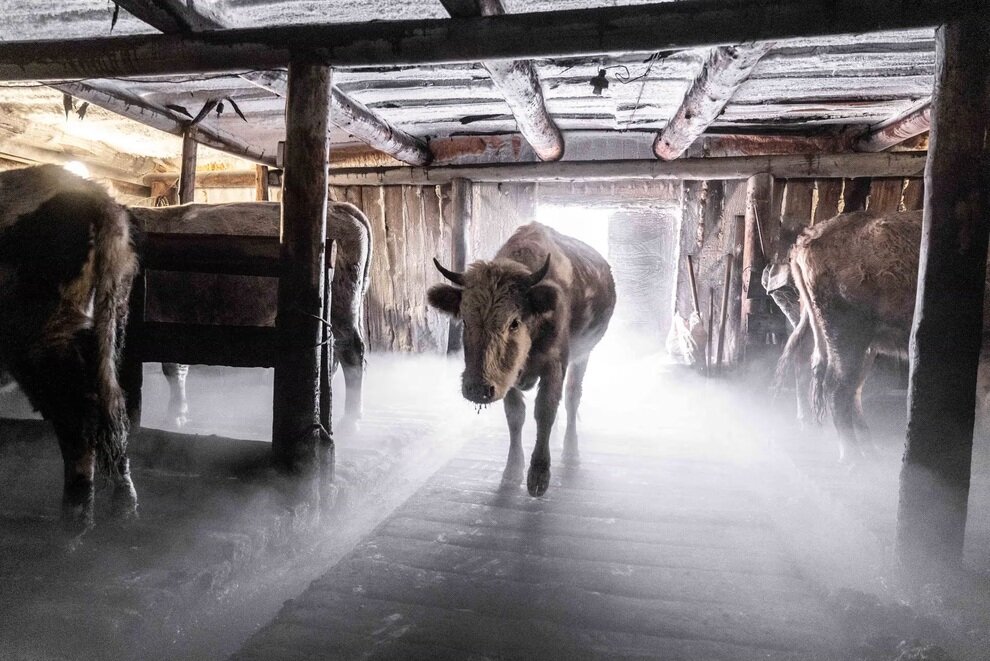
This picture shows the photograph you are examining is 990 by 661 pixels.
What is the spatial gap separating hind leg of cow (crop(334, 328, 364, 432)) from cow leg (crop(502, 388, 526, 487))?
1797mm

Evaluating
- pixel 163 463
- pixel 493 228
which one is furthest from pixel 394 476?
pixel 493 228

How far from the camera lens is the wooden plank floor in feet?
7.97

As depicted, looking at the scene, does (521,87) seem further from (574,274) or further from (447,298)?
(447,298)

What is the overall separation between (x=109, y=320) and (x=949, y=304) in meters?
4.41

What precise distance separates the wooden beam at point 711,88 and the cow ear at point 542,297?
194 centimetres

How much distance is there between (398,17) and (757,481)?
15.5 feet

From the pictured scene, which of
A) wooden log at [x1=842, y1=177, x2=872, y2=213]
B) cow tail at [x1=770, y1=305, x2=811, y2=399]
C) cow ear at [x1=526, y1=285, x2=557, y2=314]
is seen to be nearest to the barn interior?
cow tail at [x1=770, y1=305, x2=811, y2=399]

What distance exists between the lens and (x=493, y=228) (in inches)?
345

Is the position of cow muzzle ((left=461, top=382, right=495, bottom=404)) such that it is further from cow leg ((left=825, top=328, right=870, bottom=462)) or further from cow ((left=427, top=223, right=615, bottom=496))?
cow leg ((left=825, top=328, right=870, bottom=462))

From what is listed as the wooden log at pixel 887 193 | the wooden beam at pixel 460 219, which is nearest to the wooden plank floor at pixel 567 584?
the wooden beam at pixel 460 219

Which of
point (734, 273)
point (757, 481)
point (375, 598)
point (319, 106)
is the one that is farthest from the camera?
point (734, 273)

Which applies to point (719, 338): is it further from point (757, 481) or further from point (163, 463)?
point (163, 463)

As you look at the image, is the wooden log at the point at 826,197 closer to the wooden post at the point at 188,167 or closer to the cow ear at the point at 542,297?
the cow ear at the point at 542,297

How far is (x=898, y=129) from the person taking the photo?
6.48 metres
